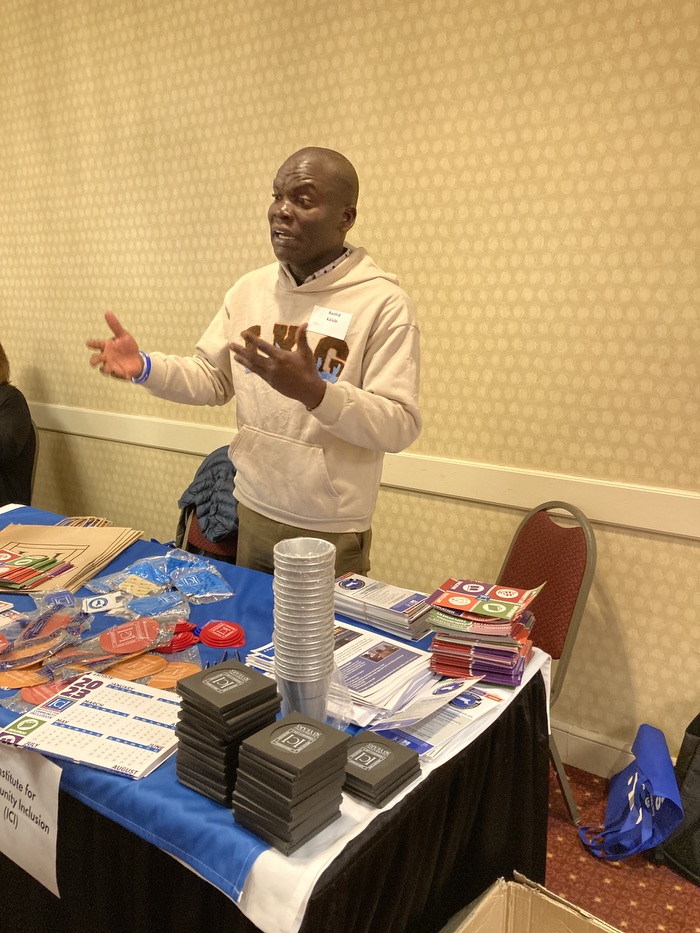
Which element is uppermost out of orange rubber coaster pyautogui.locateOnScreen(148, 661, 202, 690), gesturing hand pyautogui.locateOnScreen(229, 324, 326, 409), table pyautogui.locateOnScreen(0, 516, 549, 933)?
gesturing hand pyautogui.locateOnScreen(229, 324, 326, 409)

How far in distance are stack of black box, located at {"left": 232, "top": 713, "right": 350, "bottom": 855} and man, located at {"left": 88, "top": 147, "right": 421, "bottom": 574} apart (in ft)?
2.46

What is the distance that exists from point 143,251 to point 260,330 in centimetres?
182

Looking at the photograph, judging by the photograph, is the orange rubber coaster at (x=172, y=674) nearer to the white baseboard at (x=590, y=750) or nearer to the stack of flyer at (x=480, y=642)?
the stack of flyer at (x=480, y=642)

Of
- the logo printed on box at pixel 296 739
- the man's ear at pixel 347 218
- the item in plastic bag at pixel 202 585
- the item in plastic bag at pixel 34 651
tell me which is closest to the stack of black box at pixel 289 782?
the logo printed on box at pixel 296 739

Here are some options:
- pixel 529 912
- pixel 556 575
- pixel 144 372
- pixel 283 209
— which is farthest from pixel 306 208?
pixel 529 912

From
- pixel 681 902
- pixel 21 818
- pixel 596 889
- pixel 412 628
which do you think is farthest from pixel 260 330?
pixel 681 902

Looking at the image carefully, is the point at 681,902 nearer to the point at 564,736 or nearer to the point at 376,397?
the point at 564,736

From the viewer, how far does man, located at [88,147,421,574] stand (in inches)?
64.9

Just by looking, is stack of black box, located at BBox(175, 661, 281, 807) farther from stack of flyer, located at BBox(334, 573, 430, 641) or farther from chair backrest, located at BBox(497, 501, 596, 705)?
chair backrest, located at BBox(497, 501, 596, 705)

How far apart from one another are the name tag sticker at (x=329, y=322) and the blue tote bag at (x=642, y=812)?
4.79 feet

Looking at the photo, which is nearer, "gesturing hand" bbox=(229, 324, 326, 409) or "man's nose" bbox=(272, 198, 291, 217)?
"gesturing hand" bbox=(229, 324, 326, 409)

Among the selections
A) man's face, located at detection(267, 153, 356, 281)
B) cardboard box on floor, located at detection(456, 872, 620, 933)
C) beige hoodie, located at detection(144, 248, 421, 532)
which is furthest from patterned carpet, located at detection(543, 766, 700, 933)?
man's face, located at detection(267, 153, 356, 281)

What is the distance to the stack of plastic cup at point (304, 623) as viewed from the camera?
1.00m

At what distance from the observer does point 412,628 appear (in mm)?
1464
